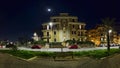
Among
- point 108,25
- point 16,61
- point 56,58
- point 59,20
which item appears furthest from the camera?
point 59,20

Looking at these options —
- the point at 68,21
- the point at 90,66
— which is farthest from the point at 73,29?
the point at 90,66

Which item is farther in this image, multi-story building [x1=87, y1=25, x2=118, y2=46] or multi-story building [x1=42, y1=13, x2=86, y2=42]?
multi-story building [x1=87, y1=25, x2=118, y2=46]

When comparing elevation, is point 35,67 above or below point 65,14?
below

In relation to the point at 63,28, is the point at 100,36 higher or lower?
lower

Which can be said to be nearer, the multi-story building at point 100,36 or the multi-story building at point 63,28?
the multi-story building at point 63,28

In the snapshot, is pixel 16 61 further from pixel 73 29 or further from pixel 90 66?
pixel 73 29

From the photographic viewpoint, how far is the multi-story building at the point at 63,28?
4003 inches

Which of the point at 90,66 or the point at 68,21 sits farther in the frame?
the point at 68,21

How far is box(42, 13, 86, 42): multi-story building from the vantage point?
334 feet

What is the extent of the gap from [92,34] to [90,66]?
9915 cm

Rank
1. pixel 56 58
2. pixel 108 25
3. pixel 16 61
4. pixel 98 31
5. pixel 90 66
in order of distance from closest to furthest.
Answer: pixel 16 61, pixel 90 66, pixel 56 58, pixel 108 25, pixel 98 31

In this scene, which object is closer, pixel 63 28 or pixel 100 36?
pixel 63 28

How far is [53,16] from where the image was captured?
102 metres

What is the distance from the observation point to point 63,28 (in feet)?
338
